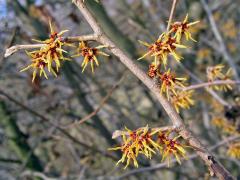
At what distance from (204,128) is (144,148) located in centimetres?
532

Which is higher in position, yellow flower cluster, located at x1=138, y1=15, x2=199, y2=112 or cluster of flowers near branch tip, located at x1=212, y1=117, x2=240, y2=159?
yellow flower cluster, located at x1=138, y1=15, x2=199, y2=112

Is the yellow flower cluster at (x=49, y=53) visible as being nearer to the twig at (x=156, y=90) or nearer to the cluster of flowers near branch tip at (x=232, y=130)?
the twig at (x=156, y=90)

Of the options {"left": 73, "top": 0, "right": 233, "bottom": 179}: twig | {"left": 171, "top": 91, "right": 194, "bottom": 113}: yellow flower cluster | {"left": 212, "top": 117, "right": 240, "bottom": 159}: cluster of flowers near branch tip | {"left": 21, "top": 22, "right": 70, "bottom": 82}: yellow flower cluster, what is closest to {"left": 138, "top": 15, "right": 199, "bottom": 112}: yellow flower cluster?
{"left": 73, "top": 0, "right": 233, "bottom": 179}: twig

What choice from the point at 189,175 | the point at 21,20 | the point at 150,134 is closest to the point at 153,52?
the point at 150,134

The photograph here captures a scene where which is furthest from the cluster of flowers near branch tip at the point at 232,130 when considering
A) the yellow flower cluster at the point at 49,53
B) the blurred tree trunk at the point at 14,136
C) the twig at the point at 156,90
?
the blurred tree trunk at the point at 14,136

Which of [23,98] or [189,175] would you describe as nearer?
[189,175]

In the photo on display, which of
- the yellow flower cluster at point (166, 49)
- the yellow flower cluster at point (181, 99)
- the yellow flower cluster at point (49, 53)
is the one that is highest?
the yellow flower cluster at point (49, 53)

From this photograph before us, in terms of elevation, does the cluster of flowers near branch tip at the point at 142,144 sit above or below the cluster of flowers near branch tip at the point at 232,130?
above

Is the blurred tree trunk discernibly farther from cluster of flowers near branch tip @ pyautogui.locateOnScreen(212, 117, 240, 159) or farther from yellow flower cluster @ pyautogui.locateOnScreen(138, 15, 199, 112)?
yellow flower cluster @ pyautogui.locateOnScreen(138, 15, 199, 112)

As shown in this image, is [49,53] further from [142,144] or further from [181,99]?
[181,99]

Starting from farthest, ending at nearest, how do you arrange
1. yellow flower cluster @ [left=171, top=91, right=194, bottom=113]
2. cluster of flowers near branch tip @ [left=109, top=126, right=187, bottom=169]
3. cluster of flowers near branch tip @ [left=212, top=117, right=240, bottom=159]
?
cluster of flowers near branch tip @ [left=212, top=117, right=240, bottom=159] < yellow flower cluster @ [left=171, top=91, right=194, bottom=113] < cluster of flowers near branch tip @ [left=109, top=126, right=187, bottom=169]

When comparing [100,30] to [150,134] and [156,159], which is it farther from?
[156,159]

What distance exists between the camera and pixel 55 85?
6848 millimetres

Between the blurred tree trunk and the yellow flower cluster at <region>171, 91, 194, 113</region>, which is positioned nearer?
the yellow flower cluster at <region>171, 91, 194, 113</region>
